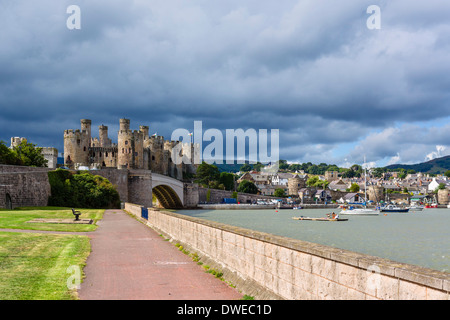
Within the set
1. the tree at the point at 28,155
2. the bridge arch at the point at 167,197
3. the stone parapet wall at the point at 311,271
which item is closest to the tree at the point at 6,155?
the tree at the point at 28,155

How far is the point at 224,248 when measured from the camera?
12117mm

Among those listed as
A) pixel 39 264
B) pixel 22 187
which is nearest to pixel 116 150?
pixel 22 187

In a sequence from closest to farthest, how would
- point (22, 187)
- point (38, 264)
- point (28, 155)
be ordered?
point (38, 264) < point (22, 187) < point (28, 155)

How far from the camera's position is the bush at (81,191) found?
60.8m

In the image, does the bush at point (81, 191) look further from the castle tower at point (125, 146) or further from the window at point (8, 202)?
the castle tower at point (125, 146)

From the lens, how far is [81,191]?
2530 inches

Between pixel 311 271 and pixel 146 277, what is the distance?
17.3 feet

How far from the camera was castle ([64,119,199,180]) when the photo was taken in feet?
314

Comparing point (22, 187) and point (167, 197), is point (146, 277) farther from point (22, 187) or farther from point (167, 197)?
point (167, 197)
